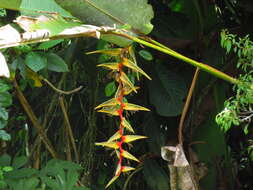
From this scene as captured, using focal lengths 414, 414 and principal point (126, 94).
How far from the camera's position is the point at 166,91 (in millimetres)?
1211

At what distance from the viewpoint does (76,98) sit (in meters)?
1.53

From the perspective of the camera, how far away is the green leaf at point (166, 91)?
117 centimetres

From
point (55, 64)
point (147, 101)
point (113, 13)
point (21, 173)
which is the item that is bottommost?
point (21, 173)

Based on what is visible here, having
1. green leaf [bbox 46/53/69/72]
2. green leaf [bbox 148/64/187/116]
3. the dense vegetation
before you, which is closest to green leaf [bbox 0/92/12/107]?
the dense vegetation

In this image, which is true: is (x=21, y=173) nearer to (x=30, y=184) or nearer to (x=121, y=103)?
(x=30, y=184)

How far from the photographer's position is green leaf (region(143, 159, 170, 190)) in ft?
4.15

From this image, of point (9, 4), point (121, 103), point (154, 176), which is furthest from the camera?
point (154, 176)

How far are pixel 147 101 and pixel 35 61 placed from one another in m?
0.43

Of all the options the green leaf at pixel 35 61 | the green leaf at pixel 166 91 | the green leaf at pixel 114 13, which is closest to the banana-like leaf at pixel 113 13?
the green leaf at pixel 114 13

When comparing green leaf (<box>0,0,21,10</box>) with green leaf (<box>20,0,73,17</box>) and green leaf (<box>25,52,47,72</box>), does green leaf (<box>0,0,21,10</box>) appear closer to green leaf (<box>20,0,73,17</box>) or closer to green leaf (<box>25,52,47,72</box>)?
green leaf (<box>20,0,73,17</box>)

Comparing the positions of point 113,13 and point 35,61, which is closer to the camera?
point 113,13

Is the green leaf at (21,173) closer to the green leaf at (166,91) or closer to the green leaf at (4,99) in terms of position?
the green leaf at (4,99)

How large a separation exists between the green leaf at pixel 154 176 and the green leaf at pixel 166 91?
0.69 feet

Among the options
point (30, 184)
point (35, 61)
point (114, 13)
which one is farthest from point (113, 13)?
point (30, 184)
